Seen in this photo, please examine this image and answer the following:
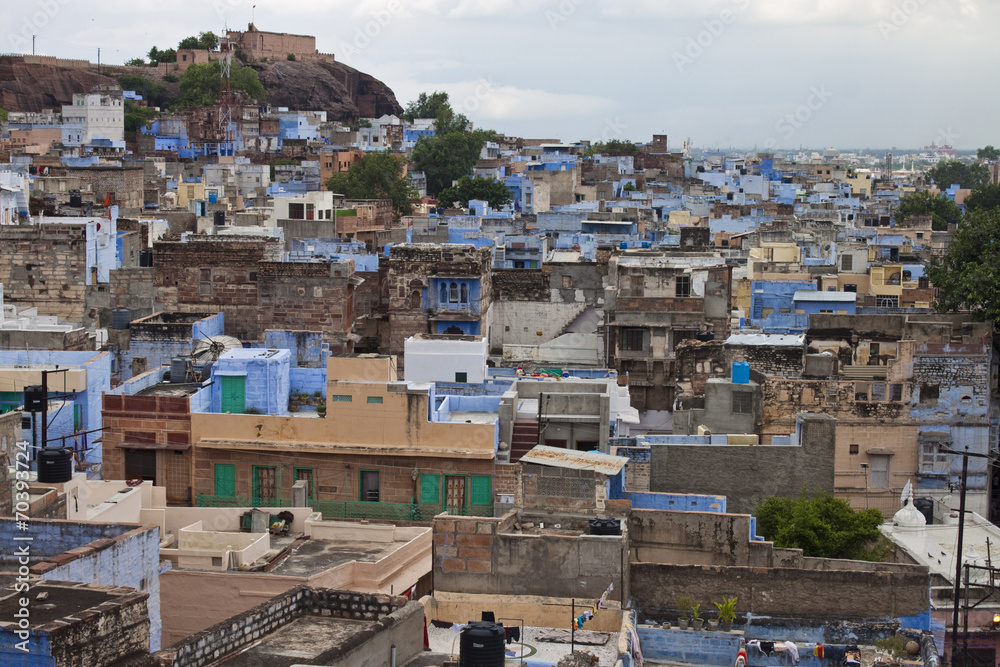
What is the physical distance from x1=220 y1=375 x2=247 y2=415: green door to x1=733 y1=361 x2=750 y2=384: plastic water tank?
10528 millimetres

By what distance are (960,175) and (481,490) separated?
420 ft

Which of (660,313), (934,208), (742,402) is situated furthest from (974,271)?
(934,208)

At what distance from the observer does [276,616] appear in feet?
42.7

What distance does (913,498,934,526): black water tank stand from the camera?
27125 mm

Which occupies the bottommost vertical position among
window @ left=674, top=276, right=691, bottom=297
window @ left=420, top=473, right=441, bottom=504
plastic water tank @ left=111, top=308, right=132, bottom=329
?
window @ left=420, top=473, right=441, bottom=504

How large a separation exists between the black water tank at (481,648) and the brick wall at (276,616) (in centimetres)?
80

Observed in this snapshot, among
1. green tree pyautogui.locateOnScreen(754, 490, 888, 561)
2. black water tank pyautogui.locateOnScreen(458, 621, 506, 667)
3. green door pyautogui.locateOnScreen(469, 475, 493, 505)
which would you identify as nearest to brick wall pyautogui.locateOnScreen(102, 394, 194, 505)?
green door pyautogui.locateOnScreen(469, 475, 493, 505)

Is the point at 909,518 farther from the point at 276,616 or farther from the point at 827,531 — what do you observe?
the point at 276,616

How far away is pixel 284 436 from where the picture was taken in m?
23.3

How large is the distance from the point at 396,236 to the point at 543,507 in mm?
35339

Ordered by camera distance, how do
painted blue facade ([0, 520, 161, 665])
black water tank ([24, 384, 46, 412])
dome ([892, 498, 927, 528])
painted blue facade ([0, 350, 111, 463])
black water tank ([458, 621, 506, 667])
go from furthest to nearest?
painted blue facade ([0, 350, 111, 463]), dome ([892, 498, 927, 528]), black water tank ([24, 384, 46, 412]), painted blue facade ([0, 520, 161, 665]), black water tank ([458, 621, 506, 667])

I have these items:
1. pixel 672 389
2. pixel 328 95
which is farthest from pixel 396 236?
pixel 328 95

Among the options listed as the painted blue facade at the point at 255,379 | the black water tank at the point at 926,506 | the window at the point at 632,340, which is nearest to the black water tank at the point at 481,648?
the painted blue facade at the point at 255,379

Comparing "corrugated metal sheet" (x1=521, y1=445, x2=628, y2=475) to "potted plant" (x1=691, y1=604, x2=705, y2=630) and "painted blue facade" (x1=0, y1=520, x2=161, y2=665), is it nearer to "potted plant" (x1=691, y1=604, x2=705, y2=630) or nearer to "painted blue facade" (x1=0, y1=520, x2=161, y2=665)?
"potted plant" (x1=691, y1=604, x2=705, y2=630)
